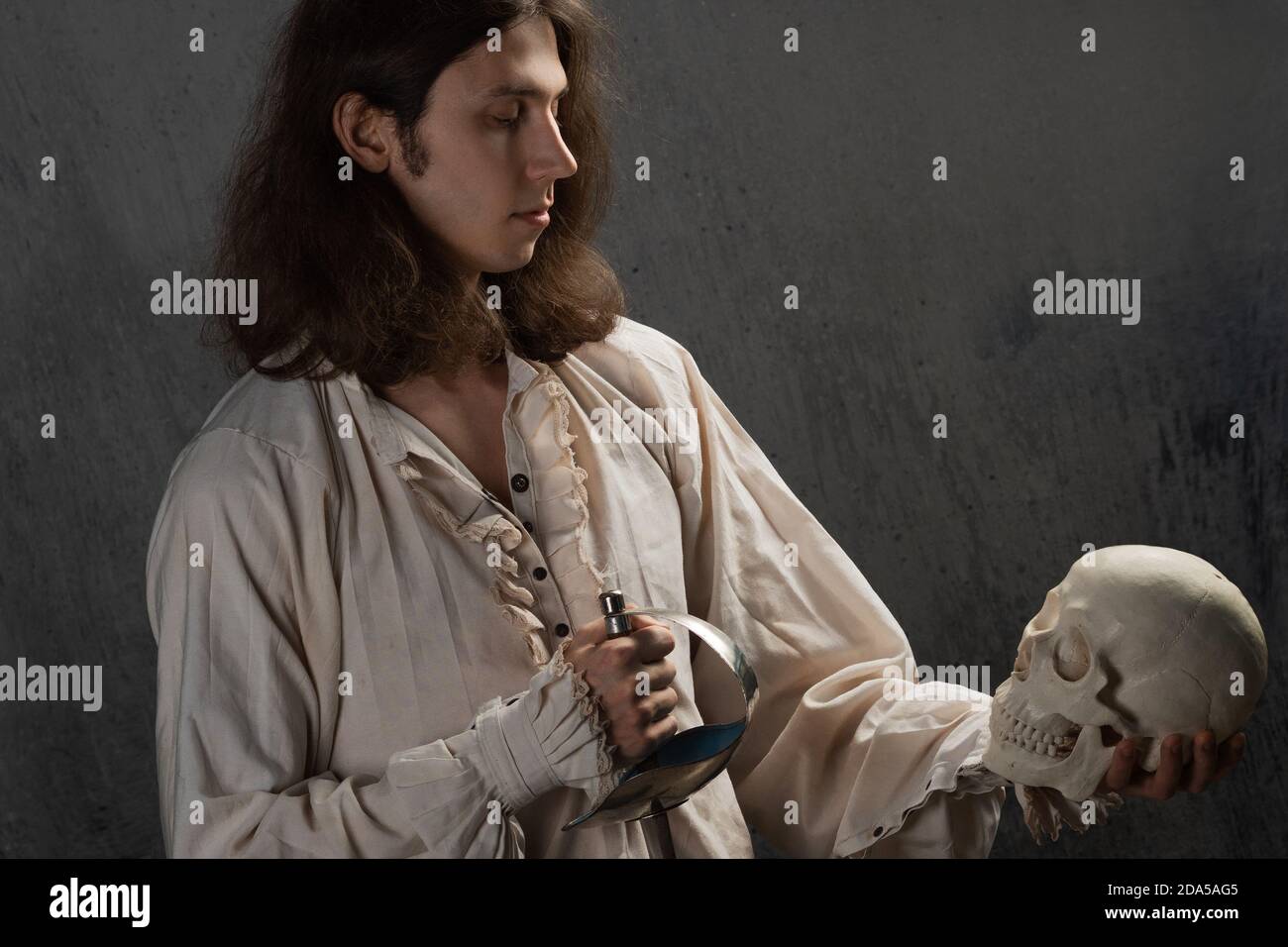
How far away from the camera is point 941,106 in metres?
2.83

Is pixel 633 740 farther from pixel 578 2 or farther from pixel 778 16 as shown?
pixel 778 16

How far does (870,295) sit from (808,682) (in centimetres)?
115

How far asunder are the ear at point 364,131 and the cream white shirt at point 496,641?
0.27 meters

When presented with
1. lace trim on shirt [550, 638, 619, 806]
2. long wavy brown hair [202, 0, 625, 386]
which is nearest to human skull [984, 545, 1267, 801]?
lace trim on shirt [550, 638, 619, 806]

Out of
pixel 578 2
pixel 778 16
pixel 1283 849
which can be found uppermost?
pixel 778 16

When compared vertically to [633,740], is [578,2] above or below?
above

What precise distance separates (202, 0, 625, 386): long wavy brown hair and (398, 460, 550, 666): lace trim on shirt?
0.16 metres

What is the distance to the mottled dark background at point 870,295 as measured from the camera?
272cm

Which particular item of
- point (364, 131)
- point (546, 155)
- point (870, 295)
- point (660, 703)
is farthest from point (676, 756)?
point (870, 295)

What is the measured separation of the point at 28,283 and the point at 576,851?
64.5 inches

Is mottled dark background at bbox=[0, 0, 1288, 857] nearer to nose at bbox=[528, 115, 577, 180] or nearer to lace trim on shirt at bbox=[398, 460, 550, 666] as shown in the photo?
nose at bbox=[528, 115, 577, 180]
